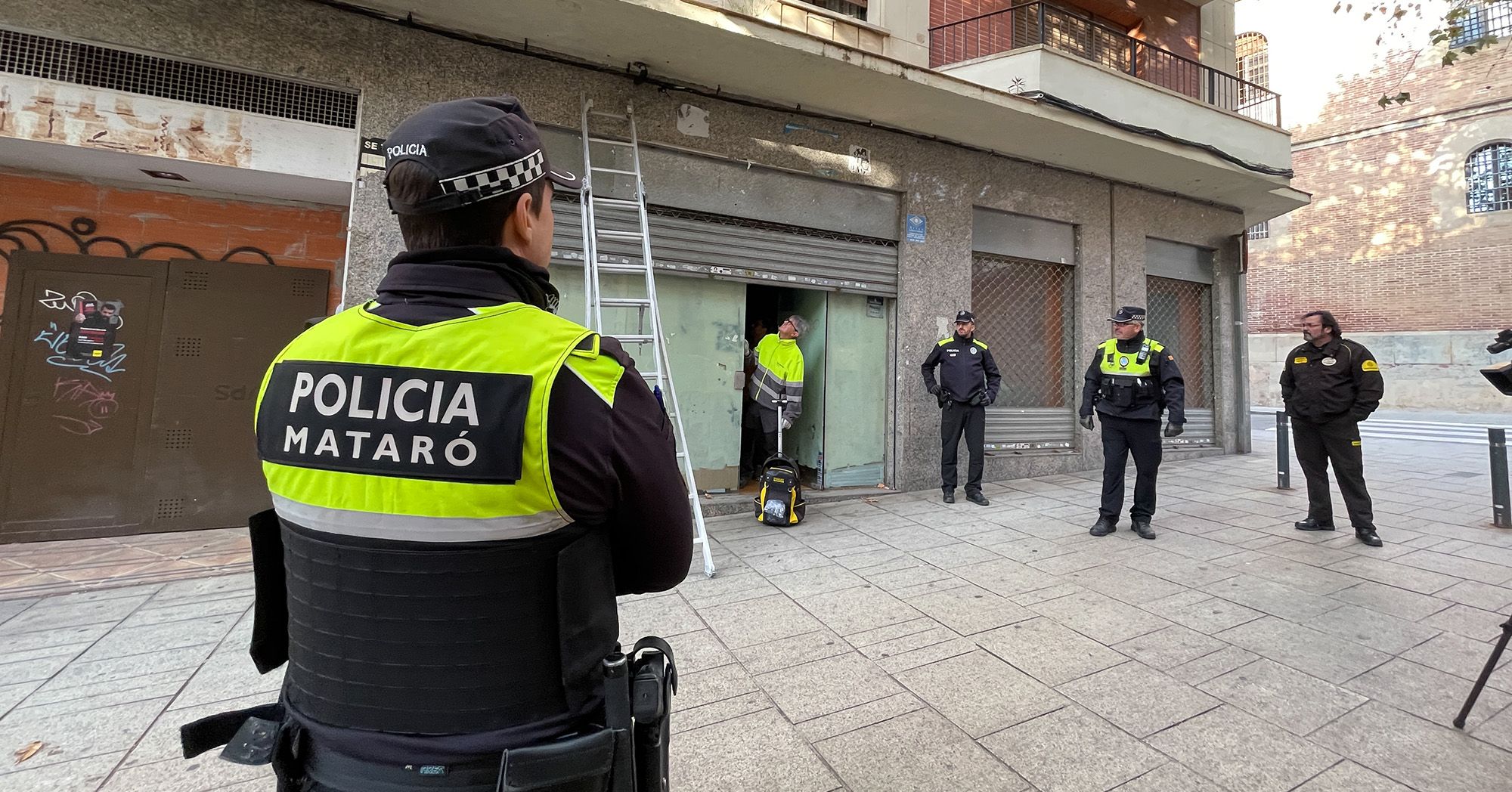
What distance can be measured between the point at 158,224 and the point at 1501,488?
39.1 feet

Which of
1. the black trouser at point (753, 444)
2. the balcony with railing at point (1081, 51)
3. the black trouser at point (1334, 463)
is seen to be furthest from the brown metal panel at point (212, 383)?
the black trouser at point (1334, 463)

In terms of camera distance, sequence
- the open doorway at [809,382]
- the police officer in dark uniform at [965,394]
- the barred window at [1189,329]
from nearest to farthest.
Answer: the police officer in dark uniform at [965,394], the open doorway at [809,382], the barred window at [1189,329]

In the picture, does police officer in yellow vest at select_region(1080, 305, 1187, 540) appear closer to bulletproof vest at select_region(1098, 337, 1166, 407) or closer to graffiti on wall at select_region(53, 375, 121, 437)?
bulletproof vest at select_region(1098, 337, 1166, 407)

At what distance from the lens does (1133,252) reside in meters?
8.62

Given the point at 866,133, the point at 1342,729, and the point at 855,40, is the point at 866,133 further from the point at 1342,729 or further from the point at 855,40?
the point at 1342,729

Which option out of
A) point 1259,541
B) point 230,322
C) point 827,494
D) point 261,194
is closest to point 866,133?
point 827,494

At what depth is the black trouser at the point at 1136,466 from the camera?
522 cm

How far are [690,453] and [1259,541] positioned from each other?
194 inches

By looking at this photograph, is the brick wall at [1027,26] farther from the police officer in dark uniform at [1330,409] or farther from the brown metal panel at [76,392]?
the brown metal panel at [76,392]

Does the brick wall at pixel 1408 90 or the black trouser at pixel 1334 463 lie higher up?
the brick wall at pixel 1408 90

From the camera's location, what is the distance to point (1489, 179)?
53.2 ft

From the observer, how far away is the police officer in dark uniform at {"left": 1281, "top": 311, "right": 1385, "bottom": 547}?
16.3 ft

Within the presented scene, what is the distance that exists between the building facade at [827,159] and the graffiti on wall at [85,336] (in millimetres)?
496

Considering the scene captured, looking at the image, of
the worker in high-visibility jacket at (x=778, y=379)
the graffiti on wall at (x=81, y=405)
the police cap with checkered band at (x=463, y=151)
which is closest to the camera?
the police cap with checkered band at (x=463, y=151)
